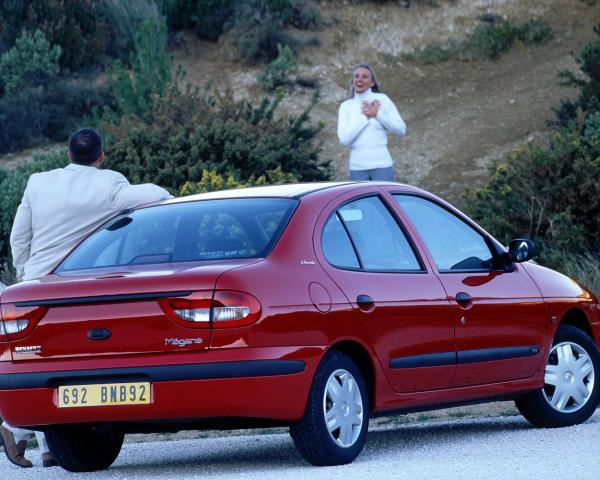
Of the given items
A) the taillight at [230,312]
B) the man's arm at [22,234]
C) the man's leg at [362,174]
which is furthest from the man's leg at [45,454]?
the man's leg at [362,174]

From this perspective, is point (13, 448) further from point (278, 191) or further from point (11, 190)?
point (11, 190)

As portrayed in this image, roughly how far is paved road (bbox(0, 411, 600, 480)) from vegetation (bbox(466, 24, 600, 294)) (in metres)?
5.76

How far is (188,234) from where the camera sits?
750 cm

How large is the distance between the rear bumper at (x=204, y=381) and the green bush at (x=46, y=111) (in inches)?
835

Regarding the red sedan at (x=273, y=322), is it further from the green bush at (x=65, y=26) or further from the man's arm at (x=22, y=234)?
the green bush at (x=65, y=26)

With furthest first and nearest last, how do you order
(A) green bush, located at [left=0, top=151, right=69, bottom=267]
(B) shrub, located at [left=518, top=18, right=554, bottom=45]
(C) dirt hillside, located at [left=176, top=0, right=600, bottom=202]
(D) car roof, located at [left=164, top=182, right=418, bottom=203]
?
(B) shrub, located at [left=518, top=18, right=554, bottom=45], (C) dirt hillside, located at [left=176, top=0, right=600, bottom=202], (A) green bush, located at [left=0, top=151, right=69, bottom=267], (D) car roof, located at [left=164, top=182, right=418, bottom=203]

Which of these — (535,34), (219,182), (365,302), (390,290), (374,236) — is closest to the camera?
(365,302)

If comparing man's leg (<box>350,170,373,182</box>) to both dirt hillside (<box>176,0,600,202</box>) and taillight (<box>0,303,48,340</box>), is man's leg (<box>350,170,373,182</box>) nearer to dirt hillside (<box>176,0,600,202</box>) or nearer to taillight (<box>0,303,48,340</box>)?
taillight (<box>0,303,48,340</box>)

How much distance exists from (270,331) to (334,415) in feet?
1.99

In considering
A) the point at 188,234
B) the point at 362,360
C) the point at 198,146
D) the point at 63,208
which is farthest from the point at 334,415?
the point at 198,146

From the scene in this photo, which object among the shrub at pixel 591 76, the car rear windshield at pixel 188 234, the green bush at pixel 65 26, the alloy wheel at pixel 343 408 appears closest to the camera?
the alloy wheel at pixel 343 408

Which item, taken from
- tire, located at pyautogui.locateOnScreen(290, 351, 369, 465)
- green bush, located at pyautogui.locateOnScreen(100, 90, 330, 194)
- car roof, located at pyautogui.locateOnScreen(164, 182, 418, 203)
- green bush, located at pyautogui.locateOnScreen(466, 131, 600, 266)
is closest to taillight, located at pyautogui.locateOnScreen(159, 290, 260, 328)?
tire, located at pyautogui.locateOnScreen(290, 351, 369, 465)

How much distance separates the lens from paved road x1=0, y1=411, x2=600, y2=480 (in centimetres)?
676

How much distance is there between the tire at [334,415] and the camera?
22.6 feet
